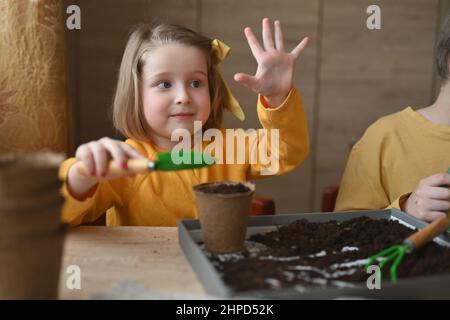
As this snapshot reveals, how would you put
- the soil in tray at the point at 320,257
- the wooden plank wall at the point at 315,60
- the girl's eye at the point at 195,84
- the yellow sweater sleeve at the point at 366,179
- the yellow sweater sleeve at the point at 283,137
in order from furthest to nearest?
the wooden plank wall at the point at 315,60 < the yellow sweater sleeve at the point at 366,179 < the girl's eye at the point at 195,84 < the yellow sweater sleeve at the point at 283,137 < the soil in tray at the point at 320,257

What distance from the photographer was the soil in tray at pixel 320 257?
755 mm

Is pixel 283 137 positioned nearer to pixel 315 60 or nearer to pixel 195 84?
pixel 195 84

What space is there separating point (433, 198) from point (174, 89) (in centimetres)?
64

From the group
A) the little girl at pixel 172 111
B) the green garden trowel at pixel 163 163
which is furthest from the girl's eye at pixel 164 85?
the green garden trowel at pixel 163 163

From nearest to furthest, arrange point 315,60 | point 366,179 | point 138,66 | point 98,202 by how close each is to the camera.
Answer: point 98,202
point 138,66
point 366,179
point 315,60

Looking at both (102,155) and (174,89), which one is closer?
(102,155)

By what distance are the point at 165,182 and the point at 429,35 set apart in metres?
1.93

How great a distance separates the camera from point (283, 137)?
4.11 ft

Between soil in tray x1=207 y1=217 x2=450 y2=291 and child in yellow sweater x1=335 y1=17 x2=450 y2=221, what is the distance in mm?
A: 444

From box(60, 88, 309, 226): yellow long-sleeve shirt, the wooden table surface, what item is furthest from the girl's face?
the wooden table surface

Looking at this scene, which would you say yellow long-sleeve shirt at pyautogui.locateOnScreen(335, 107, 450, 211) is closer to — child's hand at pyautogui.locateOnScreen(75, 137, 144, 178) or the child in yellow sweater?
the child in yellow sweater

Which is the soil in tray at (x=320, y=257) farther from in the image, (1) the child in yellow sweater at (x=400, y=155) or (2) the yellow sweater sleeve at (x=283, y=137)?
(1) the child in yellow sweater at (x=400, y=155)

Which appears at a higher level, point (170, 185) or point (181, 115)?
point (181, 115)

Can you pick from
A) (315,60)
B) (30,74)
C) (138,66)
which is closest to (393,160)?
(138,66)
